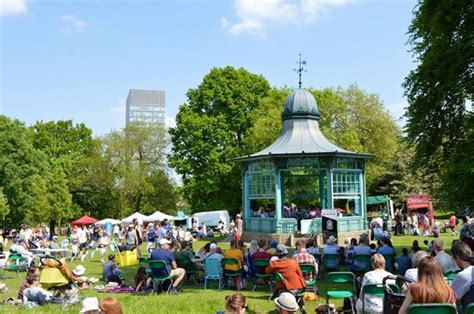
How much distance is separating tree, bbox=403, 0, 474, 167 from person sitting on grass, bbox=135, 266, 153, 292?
35.4 feet

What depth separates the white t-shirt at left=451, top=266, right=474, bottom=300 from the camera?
6254mm

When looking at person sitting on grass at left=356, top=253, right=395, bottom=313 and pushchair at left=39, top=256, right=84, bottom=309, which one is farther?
pushchair at left=39, top=256, right=84, bottom=309

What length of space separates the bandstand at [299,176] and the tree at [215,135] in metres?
13.0

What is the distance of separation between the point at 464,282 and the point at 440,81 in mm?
12445

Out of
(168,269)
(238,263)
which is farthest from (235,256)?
(168,269)

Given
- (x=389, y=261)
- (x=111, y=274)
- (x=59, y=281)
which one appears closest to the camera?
(x=59, y=281)

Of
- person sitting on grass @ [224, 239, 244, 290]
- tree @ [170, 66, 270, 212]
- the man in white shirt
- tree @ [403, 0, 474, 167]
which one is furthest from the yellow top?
tree @ [170, 66, 270, 212]

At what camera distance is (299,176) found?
90.9ft

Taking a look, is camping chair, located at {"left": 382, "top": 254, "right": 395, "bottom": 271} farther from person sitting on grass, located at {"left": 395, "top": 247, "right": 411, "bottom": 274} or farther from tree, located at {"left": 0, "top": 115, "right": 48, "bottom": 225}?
tree, located at {"left": 0, "top": 115, "right": 48, "bottom": 225}

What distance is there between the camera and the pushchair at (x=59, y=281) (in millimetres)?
10711

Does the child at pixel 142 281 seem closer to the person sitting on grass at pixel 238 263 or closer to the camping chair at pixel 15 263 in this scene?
the person sitting on grass at pixel 238 263

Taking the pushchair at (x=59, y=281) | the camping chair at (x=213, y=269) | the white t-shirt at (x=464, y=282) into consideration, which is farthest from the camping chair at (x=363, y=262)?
the pushchair at (x=59, y=281)

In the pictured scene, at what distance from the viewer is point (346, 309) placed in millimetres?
9227

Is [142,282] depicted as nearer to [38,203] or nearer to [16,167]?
[38,203]
